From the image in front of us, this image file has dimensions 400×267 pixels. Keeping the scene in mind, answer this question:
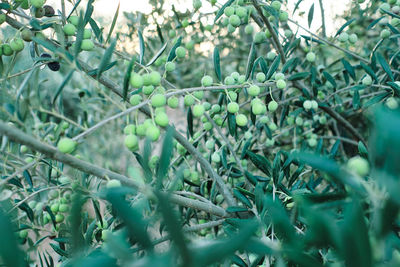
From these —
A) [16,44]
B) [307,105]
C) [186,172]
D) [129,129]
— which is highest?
[16,44]

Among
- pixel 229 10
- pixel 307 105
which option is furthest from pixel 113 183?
pixel 307 105

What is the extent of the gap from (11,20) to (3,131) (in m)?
0.43

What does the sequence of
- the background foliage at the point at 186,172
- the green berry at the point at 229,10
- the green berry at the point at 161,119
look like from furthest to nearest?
1. the green berry at the point at 229,10
2. the green berry at the point at 161,119
3. the background foliage at the point at 186,172

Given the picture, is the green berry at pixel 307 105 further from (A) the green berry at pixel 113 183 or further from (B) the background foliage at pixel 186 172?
(A) the green berry at pixel 113 183

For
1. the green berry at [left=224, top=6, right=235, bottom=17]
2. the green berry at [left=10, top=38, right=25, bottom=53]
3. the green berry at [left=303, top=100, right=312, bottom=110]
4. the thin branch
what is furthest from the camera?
the green berry at [left=303, top=100, right=312, bottom=110]

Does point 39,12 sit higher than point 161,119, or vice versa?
point 39,12

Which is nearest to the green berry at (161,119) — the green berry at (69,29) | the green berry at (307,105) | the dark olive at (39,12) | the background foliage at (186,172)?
the background foliage at (186,172)

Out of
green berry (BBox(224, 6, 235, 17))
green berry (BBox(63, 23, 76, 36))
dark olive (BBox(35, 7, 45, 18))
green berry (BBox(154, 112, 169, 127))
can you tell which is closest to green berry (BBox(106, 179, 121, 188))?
green berry (BBox(154, 112, 169, 127))

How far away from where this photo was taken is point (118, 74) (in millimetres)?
2432

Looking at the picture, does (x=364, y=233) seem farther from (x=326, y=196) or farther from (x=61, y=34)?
(x=61, y=34)

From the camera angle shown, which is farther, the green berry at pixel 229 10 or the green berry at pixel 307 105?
the green berry at pixel 307 105

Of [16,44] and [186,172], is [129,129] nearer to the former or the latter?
[16,44]

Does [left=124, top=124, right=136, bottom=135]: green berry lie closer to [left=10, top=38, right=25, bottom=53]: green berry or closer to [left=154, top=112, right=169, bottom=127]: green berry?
[left=154, top=112, right=169, bottom=127]: green berry

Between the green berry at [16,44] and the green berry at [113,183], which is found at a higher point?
the green berry at [16,44]
